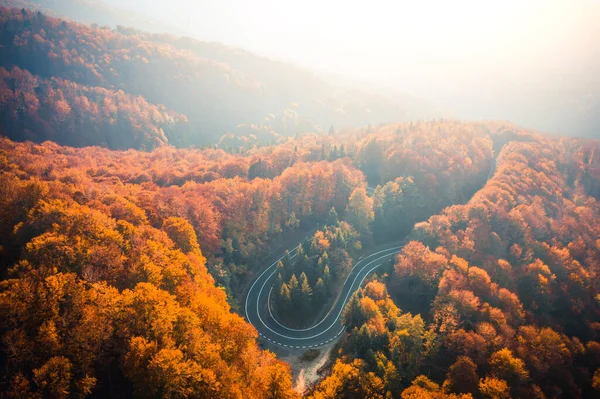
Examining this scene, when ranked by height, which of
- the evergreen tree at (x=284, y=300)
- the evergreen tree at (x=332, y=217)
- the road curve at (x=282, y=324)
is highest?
the evergreen tree at (x=332, y=217)

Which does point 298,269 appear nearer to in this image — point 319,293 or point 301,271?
point 301,271

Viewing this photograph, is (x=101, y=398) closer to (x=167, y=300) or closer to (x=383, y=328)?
(x=167, y=300)

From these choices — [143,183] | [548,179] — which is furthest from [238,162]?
[548,179]

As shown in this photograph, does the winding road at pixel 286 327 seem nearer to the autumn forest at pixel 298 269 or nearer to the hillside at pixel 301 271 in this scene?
the autumn forest at pixel 298 269

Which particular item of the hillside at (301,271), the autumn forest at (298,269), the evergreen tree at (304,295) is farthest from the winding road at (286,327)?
the evergreen tree at (304,295)

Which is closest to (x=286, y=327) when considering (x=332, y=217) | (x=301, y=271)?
(x=301, y=271)

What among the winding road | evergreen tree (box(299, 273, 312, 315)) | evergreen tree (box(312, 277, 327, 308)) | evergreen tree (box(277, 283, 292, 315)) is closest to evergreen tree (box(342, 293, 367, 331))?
the winding road
